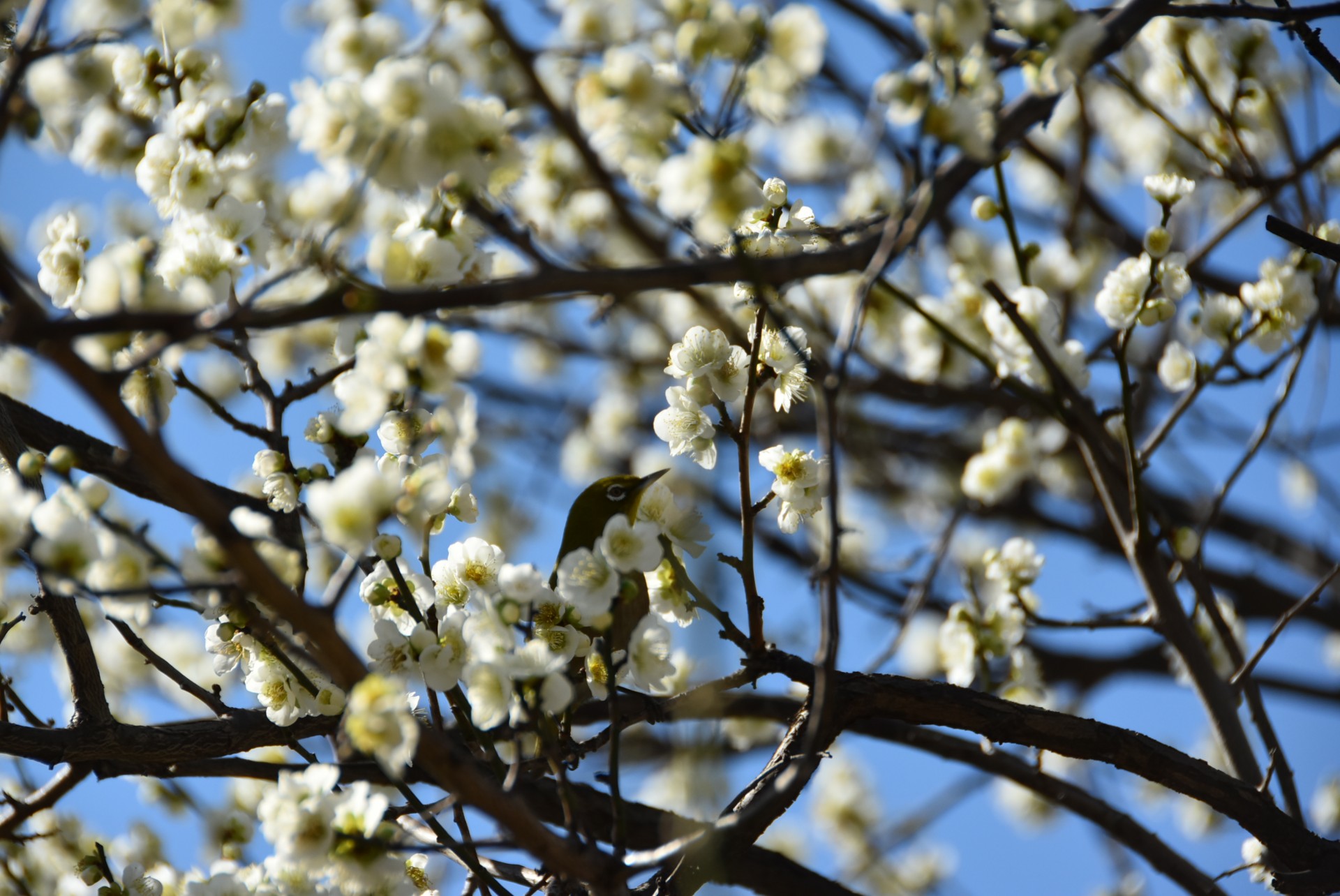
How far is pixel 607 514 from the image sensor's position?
1.73m

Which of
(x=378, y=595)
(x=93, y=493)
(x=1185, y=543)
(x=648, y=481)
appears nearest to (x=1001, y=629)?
(x=1185, y=543)

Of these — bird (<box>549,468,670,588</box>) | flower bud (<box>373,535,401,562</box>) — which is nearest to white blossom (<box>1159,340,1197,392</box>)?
bird (<box>549,468,670,588</box>)

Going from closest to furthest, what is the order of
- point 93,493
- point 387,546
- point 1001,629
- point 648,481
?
1. point 93,493
2. point 387,546
3. point 648,481
4. point 1001,629

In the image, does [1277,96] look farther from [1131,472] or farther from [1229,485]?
[1131,472]

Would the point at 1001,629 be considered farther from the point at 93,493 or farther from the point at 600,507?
the point at 93,493

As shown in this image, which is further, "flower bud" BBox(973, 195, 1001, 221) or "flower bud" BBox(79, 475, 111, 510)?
"flower bud" BBox(973, 195, 1001, 221)

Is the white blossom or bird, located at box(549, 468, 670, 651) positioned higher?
the white blossom

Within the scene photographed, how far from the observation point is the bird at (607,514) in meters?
1.63

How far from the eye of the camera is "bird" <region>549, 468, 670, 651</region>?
1.63 metres

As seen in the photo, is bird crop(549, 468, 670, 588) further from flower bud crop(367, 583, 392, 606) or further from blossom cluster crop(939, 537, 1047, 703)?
blossom cluster crop(939, 537, 1047, 703)

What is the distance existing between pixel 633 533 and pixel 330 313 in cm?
49

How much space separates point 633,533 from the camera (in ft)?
4.46

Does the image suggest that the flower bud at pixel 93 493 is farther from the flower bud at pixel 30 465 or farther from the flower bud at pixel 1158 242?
the flower bud at pixel 1158 242

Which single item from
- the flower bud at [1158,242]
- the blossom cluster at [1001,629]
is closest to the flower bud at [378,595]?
the blossom cluster at [1001,629]
